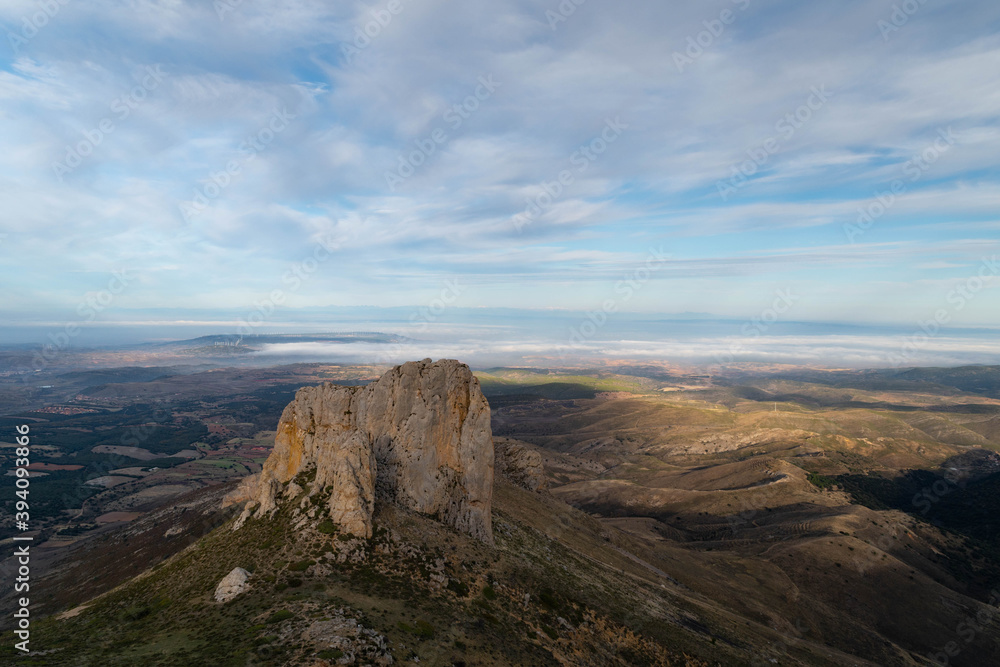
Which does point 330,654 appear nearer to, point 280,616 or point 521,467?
point 280,616

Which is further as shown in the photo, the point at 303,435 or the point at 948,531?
the point at 948,531

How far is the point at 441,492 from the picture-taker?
4991 centimetres

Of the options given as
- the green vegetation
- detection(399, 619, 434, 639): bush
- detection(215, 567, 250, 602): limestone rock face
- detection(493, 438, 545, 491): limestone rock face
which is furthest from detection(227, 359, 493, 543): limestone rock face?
detection(493, 438, 545, 491): limestone rock face

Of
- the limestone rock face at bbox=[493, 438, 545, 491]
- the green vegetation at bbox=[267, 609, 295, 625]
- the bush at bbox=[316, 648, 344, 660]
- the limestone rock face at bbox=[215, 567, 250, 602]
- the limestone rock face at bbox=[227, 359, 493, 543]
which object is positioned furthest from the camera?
the limestone rock face at bbox=[493, 438, 545, 491]

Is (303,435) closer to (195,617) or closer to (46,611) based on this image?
(195,617)

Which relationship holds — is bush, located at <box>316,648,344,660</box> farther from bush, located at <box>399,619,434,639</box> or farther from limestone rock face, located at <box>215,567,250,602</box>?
limestone rock face, located at <box>215,567,250,602</box>

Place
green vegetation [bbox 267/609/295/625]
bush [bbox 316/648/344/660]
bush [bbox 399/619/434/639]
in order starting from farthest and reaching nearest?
bush [bbox 399/619/434/639], green vegetation [bbox 267/609/295/625], bush [bbox 316/648/344/660]

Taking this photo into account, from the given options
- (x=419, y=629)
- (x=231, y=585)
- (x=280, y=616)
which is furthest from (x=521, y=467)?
(x=280, y=616)

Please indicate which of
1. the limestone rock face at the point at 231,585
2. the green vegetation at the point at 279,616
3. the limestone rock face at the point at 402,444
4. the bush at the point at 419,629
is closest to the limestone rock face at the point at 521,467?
the limestone rock face at the point at 402,444

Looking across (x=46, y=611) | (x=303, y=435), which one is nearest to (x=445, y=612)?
(x=303, y=435)

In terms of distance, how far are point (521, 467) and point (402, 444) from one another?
5598cm

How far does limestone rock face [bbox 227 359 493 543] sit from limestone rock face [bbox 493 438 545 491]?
151ft

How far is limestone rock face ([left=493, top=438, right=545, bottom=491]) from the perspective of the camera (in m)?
99.9

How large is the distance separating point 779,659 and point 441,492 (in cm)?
4792
